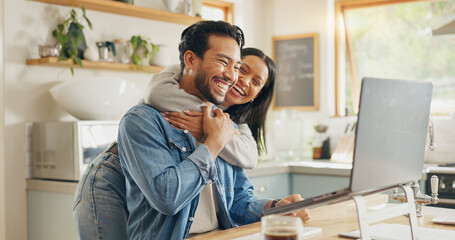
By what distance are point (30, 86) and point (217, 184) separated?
82.9 inches

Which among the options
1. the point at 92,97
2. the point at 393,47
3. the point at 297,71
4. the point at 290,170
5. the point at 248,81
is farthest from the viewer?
the point at 297,71

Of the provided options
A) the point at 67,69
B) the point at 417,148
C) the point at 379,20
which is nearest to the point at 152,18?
the point at 67,69

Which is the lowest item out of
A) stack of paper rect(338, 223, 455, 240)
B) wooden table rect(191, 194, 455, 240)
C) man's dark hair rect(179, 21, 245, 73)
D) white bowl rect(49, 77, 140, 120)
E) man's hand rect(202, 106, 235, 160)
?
wooden table rect(191, 194, 455, 240)

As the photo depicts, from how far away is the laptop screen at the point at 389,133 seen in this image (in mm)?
1364

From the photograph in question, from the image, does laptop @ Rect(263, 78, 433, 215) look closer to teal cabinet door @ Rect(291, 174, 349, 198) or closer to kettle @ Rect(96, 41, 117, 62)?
teal cabinet door @ Rect(291, 174, 349, 198)

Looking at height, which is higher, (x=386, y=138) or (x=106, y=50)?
(x=106, y=50)

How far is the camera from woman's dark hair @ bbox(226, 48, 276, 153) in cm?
263

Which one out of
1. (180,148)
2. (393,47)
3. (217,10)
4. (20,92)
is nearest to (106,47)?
(20,92)

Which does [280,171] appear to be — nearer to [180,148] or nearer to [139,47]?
[139,47]

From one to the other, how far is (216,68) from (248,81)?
0.57 m

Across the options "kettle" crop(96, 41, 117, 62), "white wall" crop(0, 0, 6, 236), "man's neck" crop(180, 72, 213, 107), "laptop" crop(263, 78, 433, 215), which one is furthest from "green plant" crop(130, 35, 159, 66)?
"laptop" crop(263, 78, 433, 215)

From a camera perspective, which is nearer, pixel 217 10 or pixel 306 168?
pixel 306 168

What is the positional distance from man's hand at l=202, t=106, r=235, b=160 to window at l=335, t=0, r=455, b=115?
3.00 metres

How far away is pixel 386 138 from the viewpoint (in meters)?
1.45
